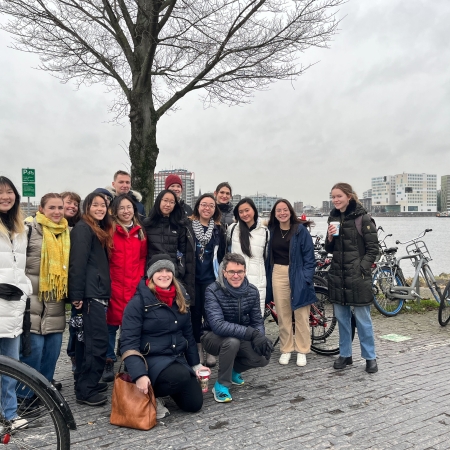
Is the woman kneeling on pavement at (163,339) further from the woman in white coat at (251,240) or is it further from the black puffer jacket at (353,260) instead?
the black puffer jacket at (353,260)

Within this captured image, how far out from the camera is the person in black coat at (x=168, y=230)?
14.9 feet

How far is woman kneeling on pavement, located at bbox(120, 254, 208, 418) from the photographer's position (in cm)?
353

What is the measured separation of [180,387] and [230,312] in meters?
0.89

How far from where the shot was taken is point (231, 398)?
3947 millimetres

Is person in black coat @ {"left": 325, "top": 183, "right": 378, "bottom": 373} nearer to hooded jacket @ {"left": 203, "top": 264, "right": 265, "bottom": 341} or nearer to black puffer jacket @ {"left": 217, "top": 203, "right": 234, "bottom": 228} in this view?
hooded jacket @ {"left": 203, "top": 264, "right": 265, "bottom": 341}

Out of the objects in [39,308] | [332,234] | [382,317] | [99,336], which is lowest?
[382,317]

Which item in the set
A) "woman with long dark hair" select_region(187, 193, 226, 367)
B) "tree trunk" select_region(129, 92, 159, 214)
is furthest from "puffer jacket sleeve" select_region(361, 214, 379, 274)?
"tree trunk" select_region(129, 92, 159, 214)

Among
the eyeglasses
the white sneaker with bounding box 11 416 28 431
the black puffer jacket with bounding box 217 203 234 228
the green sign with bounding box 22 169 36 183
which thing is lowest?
the white sneaker with bounding box 11 416 28 431

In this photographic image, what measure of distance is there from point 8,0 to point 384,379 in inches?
334

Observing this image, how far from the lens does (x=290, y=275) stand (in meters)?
4.91

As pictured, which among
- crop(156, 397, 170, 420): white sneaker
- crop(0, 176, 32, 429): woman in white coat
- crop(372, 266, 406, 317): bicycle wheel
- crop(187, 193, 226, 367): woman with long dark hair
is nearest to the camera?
crop(0, 176, 32, 429): woman in white coat

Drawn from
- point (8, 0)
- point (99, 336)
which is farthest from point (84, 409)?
point (8, 0)

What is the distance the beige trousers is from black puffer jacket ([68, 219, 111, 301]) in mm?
2001

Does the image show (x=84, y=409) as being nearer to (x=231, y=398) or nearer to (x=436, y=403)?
(x=231, y=398)
